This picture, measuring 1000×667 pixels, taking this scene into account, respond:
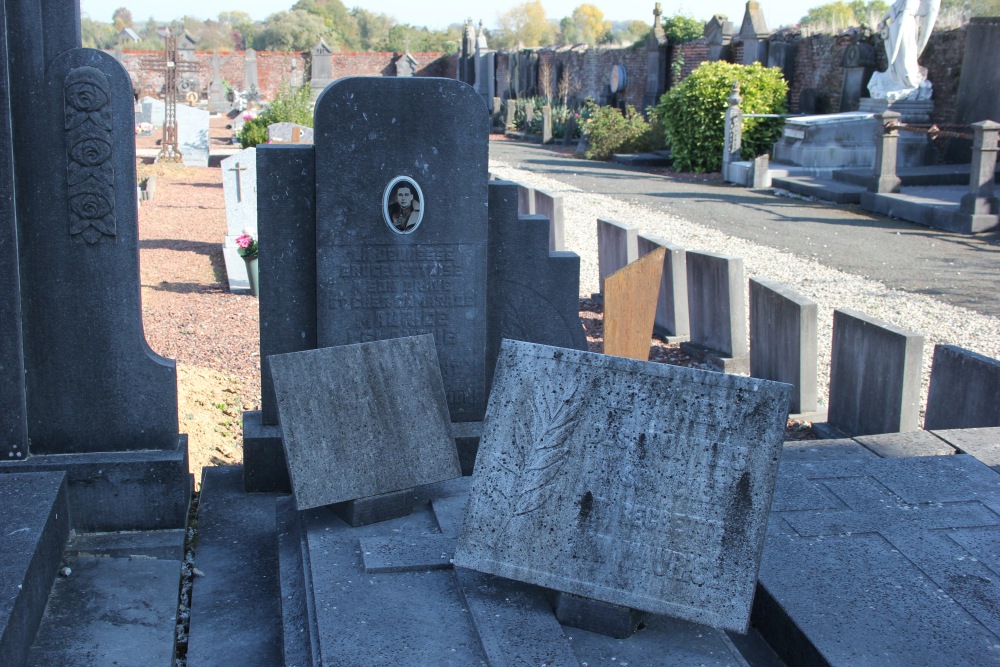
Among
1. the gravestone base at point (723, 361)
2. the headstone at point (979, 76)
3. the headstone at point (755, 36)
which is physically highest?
the headstone at point (755, 36)

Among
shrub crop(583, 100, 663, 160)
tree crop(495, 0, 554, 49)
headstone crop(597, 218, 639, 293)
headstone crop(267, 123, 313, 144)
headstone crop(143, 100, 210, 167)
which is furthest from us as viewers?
tree crop(495, 0, 554, 49)

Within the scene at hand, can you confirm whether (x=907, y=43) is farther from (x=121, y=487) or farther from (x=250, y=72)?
(x=250, y=72)

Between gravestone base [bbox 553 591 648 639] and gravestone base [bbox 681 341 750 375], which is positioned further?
gravestone base [bbox 681 341 750 375]

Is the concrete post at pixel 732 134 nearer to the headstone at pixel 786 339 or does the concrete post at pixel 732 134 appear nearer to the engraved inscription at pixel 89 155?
the headstone at pixel 786 339

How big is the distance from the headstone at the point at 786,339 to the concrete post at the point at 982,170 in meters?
7.59

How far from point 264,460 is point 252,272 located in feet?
17.9

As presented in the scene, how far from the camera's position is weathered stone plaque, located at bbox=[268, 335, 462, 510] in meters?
3.62

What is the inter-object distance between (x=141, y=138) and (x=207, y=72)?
24654 millimetres

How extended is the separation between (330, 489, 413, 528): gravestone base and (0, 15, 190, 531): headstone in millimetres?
724

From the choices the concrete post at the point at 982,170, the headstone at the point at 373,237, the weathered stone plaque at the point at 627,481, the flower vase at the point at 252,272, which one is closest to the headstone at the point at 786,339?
the headstone at the point at 373,237

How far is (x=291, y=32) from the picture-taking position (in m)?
76.4

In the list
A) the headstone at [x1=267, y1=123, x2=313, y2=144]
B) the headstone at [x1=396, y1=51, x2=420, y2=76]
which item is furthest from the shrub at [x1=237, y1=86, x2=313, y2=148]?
the headstone at [x1=396, y1=51, x2=420, y2=76]

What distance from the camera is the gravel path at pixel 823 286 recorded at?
806cm

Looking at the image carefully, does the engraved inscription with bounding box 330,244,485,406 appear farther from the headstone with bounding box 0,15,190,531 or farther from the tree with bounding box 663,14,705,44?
the tree with bounding box 663,14,705,44
